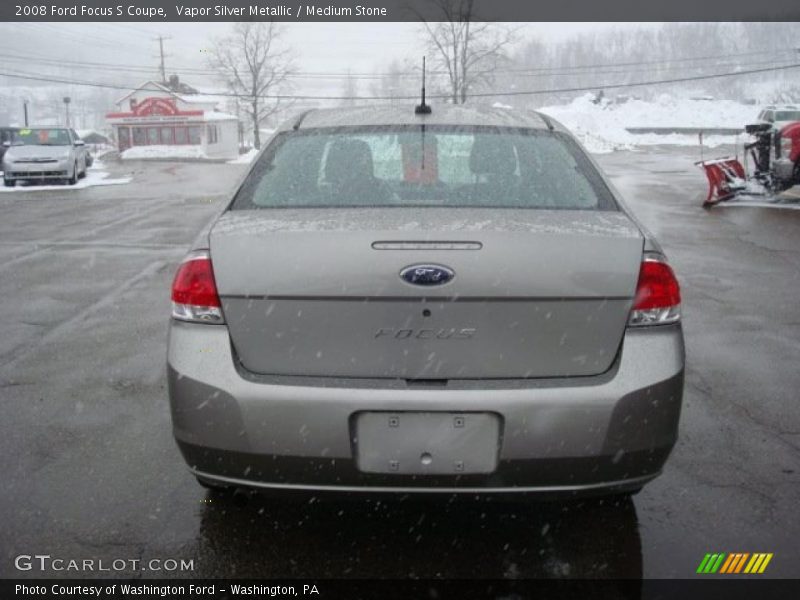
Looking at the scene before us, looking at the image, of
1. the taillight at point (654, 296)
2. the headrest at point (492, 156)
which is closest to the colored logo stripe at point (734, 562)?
the taillight at point (654, 296)

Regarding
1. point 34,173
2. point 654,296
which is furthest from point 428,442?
point 34,173

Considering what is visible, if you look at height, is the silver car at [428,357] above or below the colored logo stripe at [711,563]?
above

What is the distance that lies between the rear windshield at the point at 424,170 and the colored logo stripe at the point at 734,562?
4.34 feet

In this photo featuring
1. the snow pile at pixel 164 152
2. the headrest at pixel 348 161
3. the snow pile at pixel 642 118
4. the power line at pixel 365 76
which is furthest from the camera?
the power line at pixel 365 76

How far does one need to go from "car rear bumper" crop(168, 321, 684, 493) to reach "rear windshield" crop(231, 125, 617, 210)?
2.33 ft

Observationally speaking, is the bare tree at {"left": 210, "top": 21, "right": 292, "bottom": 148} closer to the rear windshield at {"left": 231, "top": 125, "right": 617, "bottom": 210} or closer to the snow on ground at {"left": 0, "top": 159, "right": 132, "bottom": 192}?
the snow on ground at {"left": 0, "top": 159, "right": 132, "bottom": 192}

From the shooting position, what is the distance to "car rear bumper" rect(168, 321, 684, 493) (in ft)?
8.12

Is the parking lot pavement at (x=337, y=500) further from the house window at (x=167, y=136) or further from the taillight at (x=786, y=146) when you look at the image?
the house window at (x=167, y=136)

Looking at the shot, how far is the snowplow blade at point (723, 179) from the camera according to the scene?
15828mm

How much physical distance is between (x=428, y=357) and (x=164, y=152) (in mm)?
57444

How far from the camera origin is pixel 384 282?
248 centimetres

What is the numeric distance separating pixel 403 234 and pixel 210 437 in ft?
2.94

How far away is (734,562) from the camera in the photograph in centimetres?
288

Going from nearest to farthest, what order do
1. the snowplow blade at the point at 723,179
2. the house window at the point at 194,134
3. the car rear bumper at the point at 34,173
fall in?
the snowplow blade at the point at 723,179 < the car rear bumper at the point at 34,173 < the house window at the point at 194,134
